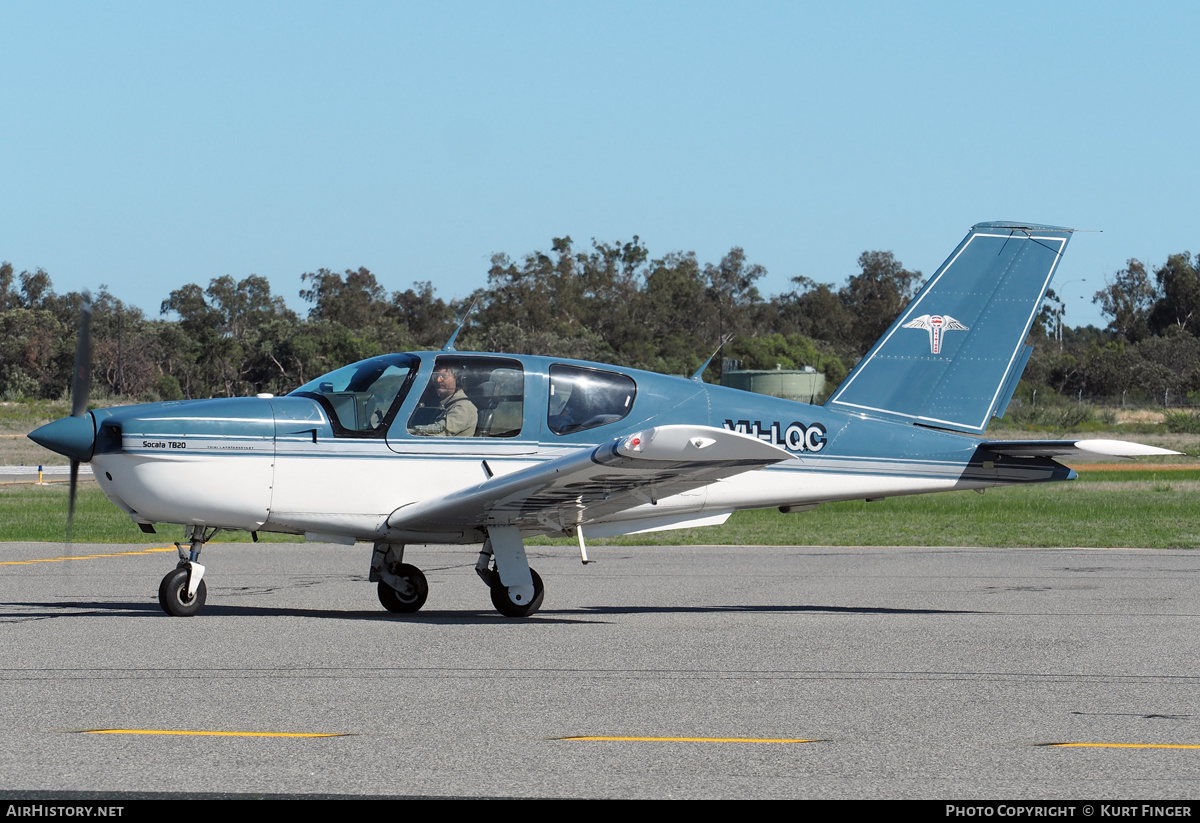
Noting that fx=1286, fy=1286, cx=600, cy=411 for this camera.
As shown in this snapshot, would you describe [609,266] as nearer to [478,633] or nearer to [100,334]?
[100,334]

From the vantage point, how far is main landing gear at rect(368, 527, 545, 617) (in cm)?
1069

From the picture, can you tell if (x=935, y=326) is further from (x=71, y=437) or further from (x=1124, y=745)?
(x=71, y=437)

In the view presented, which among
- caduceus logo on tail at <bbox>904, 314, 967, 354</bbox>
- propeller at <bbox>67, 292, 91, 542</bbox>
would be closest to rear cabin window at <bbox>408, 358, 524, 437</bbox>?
propeller at <bbox>67, 292, 91, 542</bbox>

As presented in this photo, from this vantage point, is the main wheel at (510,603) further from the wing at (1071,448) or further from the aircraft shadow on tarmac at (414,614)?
the wing at (1071,448)

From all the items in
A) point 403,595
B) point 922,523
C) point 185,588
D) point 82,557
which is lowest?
point 82,557

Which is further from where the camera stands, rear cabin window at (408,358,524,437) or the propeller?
rear cabin window at (408,358,524,437)

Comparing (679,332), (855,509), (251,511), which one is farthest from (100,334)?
(251,511)

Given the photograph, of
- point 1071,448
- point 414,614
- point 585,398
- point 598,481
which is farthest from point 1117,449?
point 414,614

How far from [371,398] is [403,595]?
1886 mm

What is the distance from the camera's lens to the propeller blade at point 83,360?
1033 cm

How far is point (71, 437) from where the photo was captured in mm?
9812

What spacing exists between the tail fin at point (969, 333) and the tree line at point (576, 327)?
46725 mm

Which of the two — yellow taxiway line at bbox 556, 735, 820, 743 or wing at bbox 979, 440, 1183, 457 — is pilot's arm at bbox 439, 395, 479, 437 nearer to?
wing at bbox 979, 440, 1183, 457

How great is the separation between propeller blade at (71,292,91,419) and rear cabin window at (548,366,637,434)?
3.77 m
